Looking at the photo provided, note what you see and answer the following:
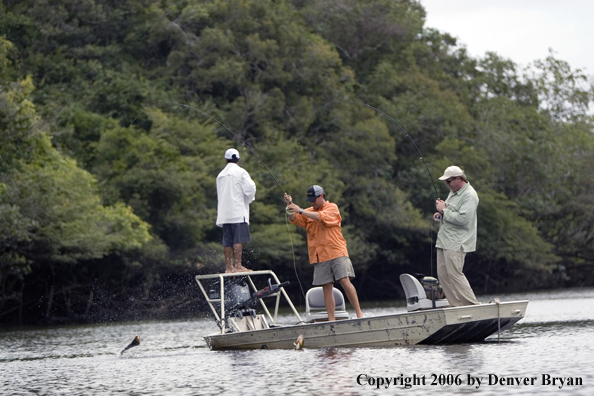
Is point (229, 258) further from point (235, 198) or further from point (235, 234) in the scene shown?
point (235, 198)

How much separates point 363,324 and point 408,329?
1.72 ft

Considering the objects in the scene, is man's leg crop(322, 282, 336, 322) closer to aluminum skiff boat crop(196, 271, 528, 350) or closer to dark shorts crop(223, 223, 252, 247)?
aluminum skiff boat crop(196, 271, 528, 350)

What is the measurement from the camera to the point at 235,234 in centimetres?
1214

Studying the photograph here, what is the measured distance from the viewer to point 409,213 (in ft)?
129

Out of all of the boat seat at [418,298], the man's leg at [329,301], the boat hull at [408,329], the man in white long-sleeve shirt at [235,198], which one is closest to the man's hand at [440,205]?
the boat seat at [418,298]

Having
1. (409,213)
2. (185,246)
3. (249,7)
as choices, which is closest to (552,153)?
(409,213)

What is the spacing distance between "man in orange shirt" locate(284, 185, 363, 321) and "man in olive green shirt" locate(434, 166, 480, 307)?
1.21 meters

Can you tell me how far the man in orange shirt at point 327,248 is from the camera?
11453 mm

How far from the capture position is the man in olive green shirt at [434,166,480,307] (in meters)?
10.7

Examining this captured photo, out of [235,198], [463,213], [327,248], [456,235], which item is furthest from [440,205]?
[235,198]

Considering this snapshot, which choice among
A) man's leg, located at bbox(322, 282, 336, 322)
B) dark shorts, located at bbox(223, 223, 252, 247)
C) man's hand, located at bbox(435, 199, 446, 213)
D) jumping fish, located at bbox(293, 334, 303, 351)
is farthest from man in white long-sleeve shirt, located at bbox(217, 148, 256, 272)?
man's hand, located at bbox(435, 199, 446, 213)

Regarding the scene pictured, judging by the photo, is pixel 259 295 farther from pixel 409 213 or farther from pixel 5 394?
pixel 409 213

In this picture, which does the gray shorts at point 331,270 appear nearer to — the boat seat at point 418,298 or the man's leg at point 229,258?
the boat seat at point 418,298

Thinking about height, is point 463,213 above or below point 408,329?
above
